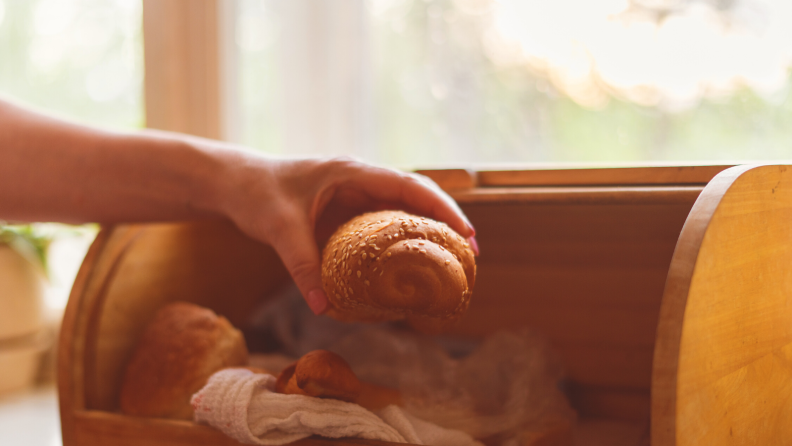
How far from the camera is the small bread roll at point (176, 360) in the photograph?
77 centimetres

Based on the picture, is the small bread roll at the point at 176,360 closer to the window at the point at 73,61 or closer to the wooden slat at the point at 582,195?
the wooden slat at the point at 582,195

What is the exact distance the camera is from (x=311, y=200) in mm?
786

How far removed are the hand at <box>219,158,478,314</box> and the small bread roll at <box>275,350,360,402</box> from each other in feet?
0.21

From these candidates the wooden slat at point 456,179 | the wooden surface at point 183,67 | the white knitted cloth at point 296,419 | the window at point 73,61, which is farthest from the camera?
the window at point 73,61

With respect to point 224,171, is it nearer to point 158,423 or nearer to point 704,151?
point 158,423

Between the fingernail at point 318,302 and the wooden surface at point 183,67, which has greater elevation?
the wooden surface at point 183,67

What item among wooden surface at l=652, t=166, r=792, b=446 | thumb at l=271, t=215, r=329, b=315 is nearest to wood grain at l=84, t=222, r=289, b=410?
thumb at l=271, t=215, r=329, b=315

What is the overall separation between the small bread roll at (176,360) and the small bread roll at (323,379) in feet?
0.56

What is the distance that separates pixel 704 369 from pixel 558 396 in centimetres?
34

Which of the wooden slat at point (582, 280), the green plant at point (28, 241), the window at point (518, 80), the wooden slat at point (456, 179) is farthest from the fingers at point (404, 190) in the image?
the green plant at point (28, 241)

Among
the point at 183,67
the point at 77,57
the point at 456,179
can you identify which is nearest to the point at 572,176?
the point at 456,179

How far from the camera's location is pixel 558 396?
2.80 ft

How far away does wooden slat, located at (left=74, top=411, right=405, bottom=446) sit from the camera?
0.67m

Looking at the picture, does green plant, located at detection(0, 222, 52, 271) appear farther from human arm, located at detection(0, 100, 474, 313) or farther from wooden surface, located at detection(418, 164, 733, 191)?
wooden surface, located at detection(418, 164, 733, 191)
